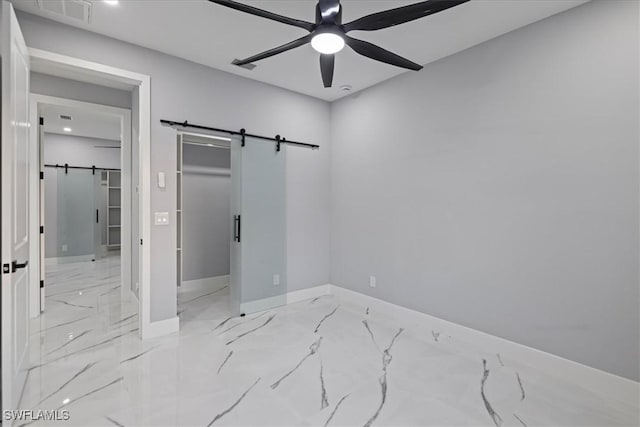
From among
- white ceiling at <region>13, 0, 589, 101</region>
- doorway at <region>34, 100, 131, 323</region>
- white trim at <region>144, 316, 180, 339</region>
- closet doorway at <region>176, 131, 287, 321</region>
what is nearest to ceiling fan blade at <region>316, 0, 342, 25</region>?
white ceiling at <region>13, 0, 589, 101</region>

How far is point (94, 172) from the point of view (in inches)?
287

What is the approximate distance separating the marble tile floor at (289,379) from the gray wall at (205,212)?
1442mm

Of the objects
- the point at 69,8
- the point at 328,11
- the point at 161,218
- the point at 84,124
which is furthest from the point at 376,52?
the point at 84,124

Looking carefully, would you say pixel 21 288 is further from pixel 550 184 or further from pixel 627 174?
pixel 627 174

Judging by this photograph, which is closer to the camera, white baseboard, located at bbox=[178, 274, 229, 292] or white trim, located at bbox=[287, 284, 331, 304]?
white trim, located at bbox=[287, 284, 331, 304]

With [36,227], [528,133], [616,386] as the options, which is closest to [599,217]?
[528,133]

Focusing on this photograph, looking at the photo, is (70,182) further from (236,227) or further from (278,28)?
(278,28)

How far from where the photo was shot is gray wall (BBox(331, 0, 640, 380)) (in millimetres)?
2229

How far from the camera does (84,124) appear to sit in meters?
5.85

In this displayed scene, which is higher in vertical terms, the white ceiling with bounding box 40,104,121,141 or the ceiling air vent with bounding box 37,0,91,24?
the white ceiling with bounding box 40,104,121,141

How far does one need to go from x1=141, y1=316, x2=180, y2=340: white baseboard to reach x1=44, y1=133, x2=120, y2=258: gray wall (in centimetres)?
525

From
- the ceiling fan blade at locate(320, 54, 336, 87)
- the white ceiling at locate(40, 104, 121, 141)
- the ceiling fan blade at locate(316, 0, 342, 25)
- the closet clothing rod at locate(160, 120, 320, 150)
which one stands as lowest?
the closet clothing rod at locate(160, 120, 320, 150)
